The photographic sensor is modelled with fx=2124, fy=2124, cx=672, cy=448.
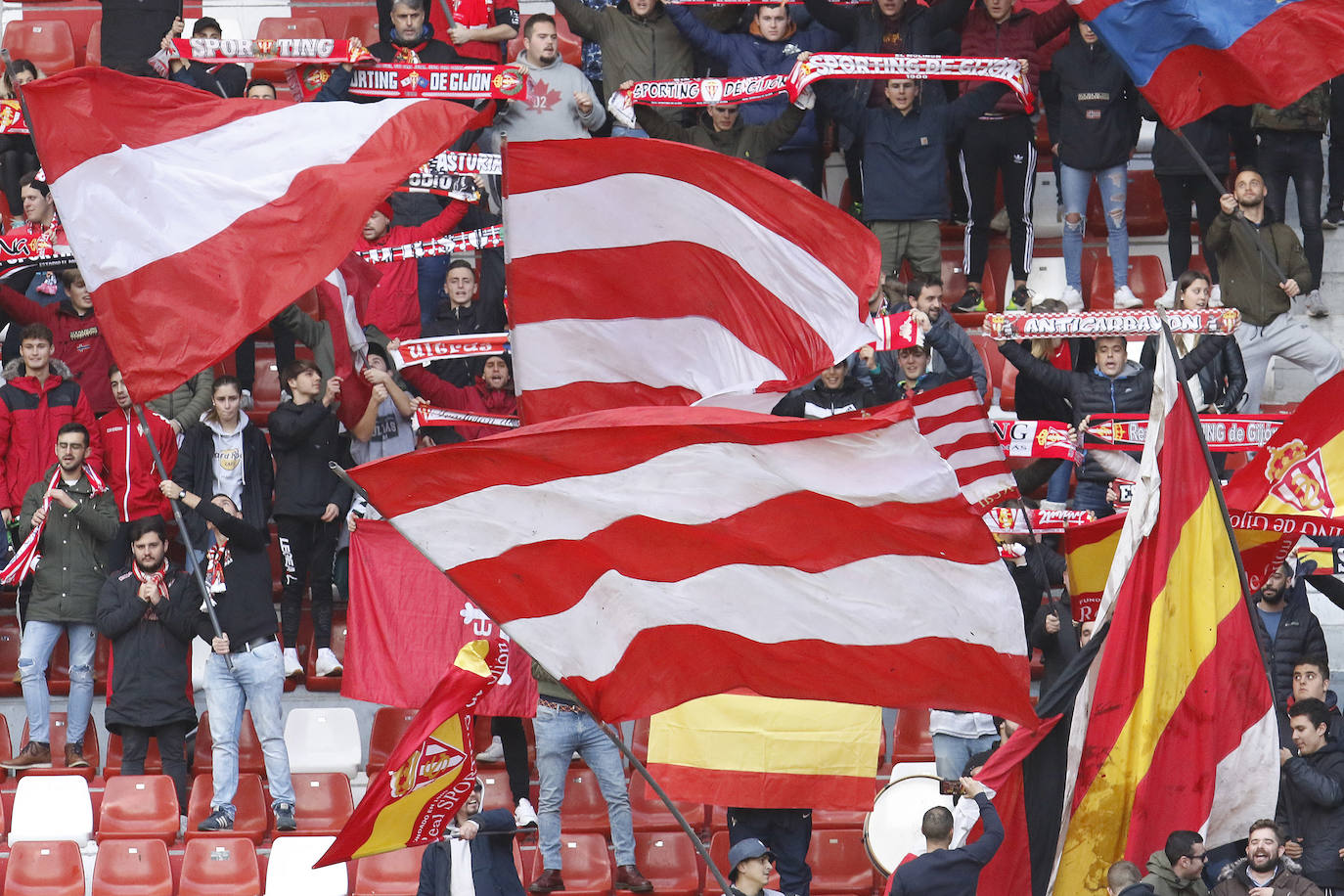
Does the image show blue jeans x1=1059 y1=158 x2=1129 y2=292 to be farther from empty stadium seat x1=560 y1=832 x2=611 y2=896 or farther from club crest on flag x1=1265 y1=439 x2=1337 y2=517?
empty stadium seat x1=560 y1=832 x2=611 y2=896

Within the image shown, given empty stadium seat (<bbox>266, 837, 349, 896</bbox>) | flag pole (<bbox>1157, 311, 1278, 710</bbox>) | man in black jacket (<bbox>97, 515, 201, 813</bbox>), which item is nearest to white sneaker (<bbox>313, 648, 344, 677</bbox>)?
man in black jacket (<bbox>97, 515, 201, 813</bbox>)

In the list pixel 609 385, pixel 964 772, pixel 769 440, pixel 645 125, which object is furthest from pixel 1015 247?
pixel 769 440

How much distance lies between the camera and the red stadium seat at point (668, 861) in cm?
1121

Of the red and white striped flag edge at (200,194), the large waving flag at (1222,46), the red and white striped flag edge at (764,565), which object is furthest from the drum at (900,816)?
the large waving flag at (1222,46)

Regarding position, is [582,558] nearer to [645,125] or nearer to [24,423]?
[24,423]

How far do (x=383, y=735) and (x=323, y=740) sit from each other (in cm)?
36

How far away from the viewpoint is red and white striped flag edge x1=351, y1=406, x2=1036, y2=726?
7.52 m

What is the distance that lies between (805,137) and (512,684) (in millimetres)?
5372

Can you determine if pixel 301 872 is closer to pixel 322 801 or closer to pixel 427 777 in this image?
pixel 322 801

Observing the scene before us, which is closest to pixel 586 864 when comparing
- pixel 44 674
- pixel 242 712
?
pixel 242 712

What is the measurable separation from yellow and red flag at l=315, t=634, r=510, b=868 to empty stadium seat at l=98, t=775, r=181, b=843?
10.0 ft

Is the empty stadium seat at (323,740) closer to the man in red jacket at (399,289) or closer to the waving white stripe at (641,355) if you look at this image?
the man in red jacket at (399,289)

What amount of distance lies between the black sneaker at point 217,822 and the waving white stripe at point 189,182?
11.7 ft

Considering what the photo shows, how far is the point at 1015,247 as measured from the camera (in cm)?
1522
